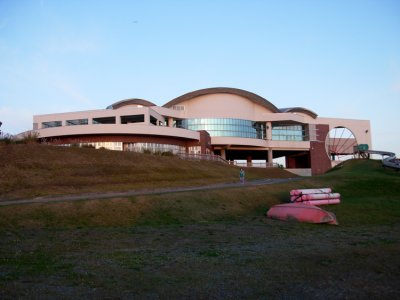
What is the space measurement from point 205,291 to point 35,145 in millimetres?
30373

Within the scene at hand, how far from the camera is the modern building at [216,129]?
5906 cm

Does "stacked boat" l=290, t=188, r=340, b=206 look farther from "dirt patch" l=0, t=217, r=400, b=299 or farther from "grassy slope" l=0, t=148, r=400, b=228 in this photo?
"dirt patch" l=0, t=217, r=400, b=299

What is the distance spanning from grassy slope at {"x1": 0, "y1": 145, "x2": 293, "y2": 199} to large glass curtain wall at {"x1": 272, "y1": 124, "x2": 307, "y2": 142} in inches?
1525

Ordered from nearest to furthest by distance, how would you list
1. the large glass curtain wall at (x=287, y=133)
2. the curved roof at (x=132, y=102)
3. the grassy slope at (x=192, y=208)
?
the grassy slope at (x=192, y=208), the curved roof at (x=132, y=102), the large glass curtain wall at (x=287, y=133)

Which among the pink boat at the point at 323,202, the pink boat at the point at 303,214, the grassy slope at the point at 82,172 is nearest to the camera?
the pink boat at the point at 303,214

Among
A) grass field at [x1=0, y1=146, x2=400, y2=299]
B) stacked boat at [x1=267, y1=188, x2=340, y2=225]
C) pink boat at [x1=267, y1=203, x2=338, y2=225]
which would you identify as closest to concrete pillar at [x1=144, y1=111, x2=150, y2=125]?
grass field at [x1=0, y1=146, x2=400, y2=299]

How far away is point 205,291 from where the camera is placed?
8352 millimetres

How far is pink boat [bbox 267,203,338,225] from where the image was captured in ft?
64.7

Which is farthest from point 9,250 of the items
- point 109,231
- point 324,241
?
point 324,241

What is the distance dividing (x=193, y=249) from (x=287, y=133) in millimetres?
68600

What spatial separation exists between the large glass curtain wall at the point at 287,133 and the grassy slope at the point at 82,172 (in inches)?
1525

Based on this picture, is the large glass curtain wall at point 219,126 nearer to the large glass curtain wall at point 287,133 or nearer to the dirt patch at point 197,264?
the large glass curtain wall at point 287,133

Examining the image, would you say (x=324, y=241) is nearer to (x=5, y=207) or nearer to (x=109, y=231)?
(x=109, y=231)

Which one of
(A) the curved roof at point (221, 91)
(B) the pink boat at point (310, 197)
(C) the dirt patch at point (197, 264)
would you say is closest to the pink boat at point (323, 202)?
(B) the pink boat at point (310, 197)
